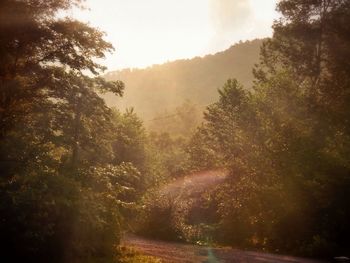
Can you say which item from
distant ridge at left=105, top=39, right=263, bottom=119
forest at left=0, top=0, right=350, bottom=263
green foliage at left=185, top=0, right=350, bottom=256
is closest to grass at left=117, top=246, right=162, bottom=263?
forest at left=0, top=0, right=350, bottom=263

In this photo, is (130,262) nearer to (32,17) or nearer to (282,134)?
(32,17)

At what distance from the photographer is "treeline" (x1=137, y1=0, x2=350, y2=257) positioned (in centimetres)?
2491

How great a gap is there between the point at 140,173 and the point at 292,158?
371 inches

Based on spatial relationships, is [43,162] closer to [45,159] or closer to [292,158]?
[45,159]

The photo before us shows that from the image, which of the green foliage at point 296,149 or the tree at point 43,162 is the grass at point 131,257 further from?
the green foliage at point 296,149

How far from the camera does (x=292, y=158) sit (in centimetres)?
2834

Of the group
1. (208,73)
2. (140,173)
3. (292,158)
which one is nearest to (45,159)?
(140,173)

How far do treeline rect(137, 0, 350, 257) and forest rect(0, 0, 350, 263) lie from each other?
0.29ft

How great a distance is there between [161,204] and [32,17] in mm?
21655

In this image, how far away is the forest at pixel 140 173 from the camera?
56.4ft

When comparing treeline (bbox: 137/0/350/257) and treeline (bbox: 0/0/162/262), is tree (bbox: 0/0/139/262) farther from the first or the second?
treeline (bbox: 137/0/350/257)

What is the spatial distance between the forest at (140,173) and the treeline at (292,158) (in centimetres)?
9

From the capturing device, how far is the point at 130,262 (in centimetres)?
1845

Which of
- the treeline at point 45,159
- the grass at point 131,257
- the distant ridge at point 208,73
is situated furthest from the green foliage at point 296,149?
the distant ridge at point 208,73
